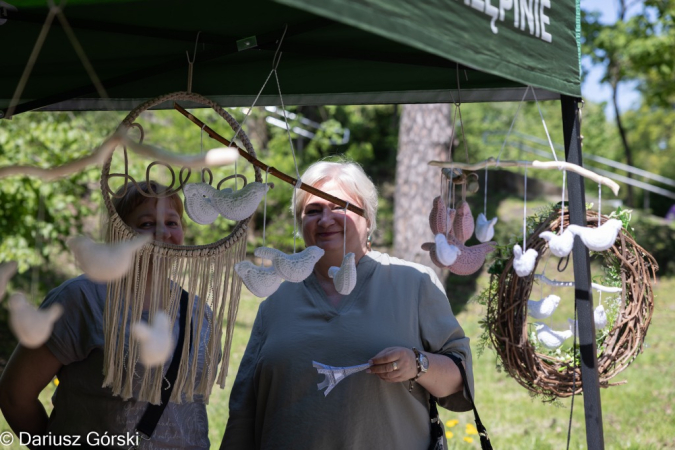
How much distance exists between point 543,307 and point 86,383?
136cm

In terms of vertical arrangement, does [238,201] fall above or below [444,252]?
above

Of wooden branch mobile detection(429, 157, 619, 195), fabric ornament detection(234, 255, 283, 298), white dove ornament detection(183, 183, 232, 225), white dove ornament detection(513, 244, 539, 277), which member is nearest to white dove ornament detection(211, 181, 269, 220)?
white dove ornament detection(183, 183, 232, 225)

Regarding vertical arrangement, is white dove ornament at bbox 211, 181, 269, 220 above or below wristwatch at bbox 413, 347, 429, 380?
above

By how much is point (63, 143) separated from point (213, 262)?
2.90 meters

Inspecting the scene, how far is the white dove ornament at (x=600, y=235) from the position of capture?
1.78 m

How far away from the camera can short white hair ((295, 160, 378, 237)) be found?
206 cm

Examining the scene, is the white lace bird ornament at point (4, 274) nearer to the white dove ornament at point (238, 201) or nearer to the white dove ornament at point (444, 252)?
the white dove ornament at point (238, 201)

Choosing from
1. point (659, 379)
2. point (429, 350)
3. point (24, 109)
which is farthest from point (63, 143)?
point (659, 379)

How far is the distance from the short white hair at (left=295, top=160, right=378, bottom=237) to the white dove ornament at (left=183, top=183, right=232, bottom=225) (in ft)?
1.45

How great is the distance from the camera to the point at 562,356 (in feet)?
7.32

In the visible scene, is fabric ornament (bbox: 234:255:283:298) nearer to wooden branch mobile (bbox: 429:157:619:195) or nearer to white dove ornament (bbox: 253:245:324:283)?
white dove ornament (bbox: 253:245:324:283)

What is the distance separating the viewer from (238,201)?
164cm

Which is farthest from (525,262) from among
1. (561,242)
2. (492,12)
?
(492,12)

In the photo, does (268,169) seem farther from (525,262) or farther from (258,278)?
(525,262)
